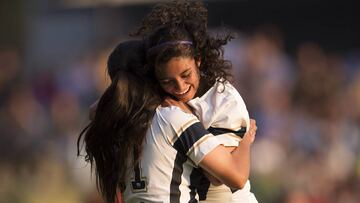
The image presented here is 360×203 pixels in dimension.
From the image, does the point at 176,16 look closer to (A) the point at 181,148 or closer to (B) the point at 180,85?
(B) the point at 180,85

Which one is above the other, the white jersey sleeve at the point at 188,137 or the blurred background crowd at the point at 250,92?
the white jersey sleeve at the point at 188,137

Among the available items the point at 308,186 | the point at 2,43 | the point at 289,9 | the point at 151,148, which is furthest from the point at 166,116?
the point at 2,43

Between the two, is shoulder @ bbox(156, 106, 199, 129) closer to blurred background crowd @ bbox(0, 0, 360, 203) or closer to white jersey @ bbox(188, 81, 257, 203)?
white jersey @ bbox(188, 81, 257, 203)

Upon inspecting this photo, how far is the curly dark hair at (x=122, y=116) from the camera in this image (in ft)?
9.88

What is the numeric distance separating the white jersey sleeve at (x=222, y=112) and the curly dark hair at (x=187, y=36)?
56 millimetres

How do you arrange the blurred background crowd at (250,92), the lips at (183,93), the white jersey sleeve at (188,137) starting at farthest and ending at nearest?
the blurred background crowd at (250,92) → the lips at (183,93) → the white jersey sleeve at (188,137)

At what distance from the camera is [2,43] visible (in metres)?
7.29

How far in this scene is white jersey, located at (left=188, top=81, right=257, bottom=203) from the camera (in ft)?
9.98

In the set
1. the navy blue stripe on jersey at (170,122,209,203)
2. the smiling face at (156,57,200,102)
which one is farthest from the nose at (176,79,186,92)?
the navy blue stripe on jersey at (170,122,209,203)

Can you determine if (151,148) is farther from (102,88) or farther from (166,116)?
(102,88)

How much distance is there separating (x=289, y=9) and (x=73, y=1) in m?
1.70

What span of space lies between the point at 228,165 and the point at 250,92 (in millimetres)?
3483

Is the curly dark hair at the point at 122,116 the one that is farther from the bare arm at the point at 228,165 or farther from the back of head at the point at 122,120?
the bare arm at the point at 228,165

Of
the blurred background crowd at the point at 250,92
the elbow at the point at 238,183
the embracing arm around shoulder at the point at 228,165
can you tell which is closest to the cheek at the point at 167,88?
the embracing arm around shoulder at the point at 228,165
